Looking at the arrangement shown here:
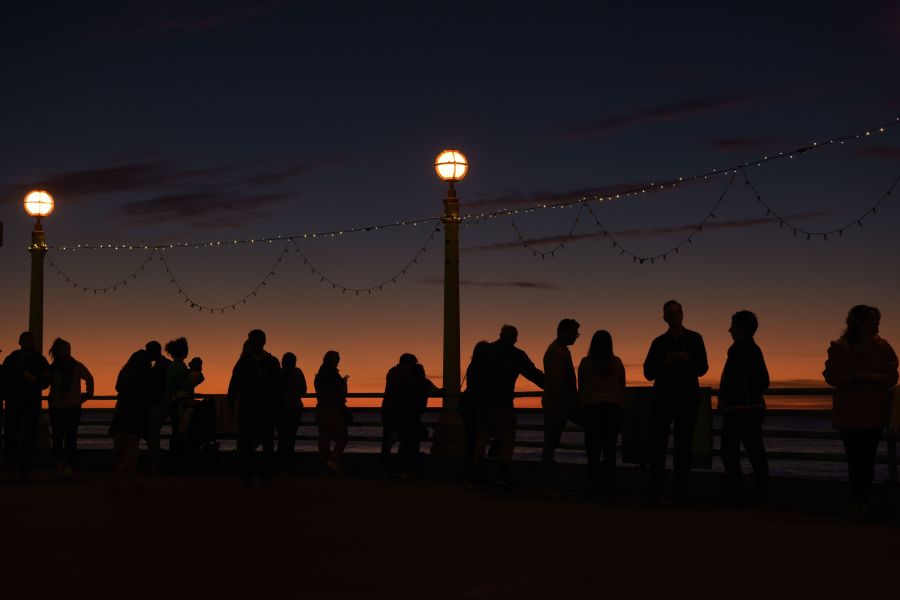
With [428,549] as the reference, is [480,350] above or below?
above

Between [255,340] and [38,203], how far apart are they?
9.74 m

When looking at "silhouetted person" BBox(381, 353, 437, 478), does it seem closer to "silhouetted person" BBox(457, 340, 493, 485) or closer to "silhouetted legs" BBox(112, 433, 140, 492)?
"silhouetted person" BBox(457, 340, 493, 485)


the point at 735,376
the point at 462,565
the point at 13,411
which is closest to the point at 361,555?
the point at 462,565

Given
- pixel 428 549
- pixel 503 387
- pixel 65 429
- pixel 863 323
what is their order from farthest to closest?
pixel 65 429 → pixel 503 387 → pixel 863 323 → pixel 428 549

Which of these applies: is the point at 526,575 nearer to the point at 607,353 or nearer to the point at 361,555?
the point at 361,555

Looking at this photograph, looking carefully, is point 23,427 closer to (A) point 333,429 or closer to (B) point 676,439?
(A) point 333,429

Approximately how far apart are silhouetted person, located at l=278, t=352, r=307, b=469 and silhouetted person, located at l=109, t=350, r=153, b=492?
3.85m

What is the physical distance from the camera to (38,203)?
23812mm

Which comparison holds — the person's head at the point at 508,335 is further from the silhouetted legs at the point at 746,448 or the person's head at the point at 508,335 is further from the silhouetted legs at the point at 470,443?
the silhouetted legs at the point at 746,448

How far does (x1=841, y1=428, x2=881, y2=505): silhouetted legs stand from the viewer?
441 inches

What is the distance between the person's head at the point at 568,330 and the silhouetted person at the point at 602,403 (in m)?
0.81

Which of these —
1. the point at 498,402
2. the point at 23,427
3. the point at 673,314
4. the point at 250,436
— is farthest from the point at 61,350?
the point at 673,314

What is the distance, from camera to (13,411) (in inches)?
698

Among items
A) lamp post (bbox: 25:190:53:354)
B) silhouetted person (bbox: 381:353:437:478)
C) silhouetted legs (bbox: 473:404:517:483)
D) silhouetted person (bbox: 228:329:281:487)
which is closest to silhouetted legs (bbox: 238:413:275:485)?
silhouetted person (bbox: 228:329:281:487)
